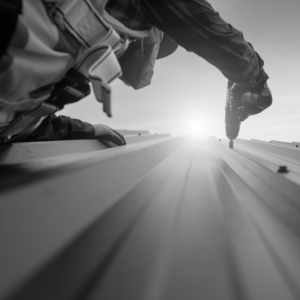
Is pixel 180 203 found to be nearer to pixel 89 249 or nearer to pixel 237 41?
pixel 89 249

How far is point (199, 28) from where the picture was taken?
1.58ft

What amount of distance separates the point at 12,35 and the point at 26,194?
207mm

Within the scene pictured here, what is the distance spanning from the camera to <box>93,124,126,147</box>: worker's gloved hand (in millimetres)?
891

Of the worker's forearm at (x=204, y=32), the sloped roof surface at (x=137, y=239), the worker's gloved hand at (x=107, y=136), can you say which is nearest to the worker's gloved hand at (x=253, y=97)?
the worker's forearm at (x=204, y=32)

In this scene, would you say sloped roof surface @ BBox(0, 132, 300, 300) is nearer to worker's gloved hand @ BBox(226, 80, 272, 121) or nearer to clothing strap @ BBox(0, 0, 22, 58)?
clothing strap @ BBox(0, 0, 22, 58)

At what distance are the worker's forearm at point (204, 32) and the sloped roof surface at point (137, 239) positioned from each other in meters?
0.36

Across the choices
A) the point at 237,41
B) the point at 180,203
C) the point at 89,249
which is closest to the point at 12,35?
the point at 89,249

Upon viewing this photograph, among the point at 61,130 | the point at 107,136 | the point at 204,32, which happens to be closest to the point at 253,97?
the point at 204,32

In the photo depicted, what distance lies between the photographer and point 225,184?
1.78 feet

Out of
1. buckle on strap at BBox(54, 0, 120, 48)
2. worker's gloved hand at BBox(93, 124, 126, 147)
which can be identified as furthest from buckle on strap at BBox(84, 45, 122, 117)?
worker's gloved hand at BBox(93, 124, 126, 147)

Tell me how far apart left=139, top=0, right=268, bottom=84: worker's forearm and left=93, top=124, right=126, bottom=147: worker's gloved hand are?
1.75 ft

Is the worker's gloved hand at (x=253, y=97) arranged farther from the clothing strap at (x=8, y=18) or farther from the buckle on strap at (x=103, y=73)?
the clothing strap at (x=8, y=18)

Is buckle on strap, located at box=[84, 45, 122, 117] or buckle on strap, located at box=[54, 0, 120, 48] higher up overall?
buckle on strap, located at box=[54, 0, 120, 48]

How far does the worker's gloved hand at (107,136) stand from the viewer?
891 millimetres
